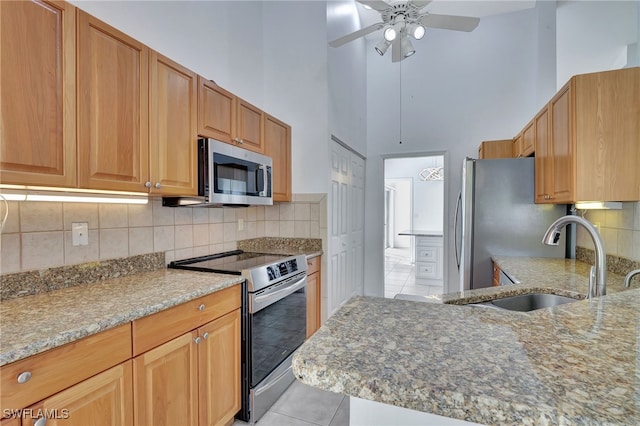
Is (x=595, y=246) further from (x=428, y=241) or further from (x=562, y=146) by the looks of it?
(x=428, y=241)

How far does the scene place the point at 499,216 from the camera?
254cm

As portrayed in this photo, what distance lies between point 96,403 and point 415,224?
745 cm

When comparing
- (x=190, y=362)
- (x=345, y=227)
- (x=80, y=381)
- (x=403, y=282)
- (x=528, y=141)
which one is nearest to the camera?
(x=80, y=381)

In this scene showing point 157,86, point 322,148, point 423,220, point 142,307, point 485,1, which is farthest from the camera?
point 423,220

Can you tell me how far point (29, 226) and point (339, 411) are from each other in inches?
77.8

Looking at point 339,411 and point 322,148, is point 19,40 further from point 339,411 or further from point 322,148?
point 339,411

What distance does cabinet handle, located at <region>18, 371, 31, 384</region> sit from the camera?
2.76ft

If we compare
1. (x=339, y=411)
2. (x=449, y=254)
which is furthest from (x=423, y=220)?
(x=339, y=411)

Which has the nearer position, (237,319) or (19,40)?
(19,40)

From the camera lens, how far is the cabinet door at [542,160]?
7.00ft

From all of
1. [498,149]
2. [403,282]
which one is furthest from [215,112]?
[403,282]

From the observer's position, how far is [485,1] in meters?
3.59

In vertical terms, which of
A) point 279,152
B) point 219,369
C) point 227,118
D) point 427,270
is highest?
point 227,118

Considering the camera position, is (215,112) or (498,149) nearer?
(215,112)
